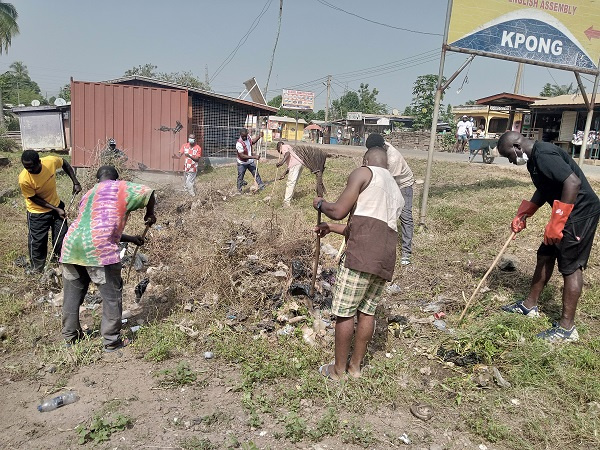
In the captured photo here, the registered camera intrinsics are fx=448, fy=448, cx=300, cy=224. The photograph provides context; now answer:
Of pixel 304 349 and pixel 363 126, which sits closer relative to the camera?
pixel 304 349

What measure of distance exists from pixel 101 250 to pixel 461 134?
63.2ft

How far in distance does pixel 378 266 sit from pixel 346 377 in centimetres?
89

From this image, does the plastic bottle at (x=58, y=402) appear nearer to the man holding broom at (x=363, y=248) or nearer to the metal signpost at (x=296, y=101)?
the man holding broom at (x=363, y=248)

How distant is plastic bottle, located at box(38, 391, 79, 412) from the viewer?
302 centimetres

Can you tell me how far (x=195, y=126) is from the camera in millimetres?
15898

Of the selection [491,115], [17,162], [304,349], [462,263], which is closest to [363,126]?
[491,115]

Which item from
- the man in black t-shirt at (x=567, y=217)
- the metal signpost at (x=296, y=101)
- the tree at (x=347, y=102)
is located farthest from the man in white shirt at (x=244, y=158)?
the tree at (x=347, y=102)

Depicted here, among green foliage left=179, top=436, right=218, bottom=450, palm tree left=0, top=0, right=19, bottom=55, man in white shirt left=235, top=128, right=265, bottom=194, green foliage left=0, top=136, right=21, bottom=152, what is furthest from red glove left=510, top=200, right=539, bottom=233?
palm tree left=0, top=0, right=19, bottom=55

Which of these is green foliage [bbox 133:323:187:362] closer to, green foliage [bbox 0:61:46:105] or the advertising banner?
the advertising banner

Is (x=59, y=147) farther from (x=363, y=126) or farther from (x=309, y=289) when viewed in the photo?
(x=363, y=126)

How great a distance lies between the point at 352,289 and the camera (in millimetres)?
3176

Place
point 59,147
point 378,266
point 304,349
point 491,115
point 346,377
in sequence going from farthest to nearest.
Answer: point 491,115 → point 59,147 → point 304,349 → point 346,377 → point 378,266

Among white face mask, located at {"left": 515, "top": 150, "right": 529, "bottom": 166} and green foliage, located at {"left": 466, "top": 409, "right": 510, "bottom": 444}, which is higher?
white face mask, located at {"left": 515, "top": 150, "right": 529, "bottom": 166}

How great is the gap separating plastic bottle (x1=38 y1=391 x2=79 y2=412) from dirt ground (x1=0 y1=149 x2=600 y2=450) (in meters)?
0.05
